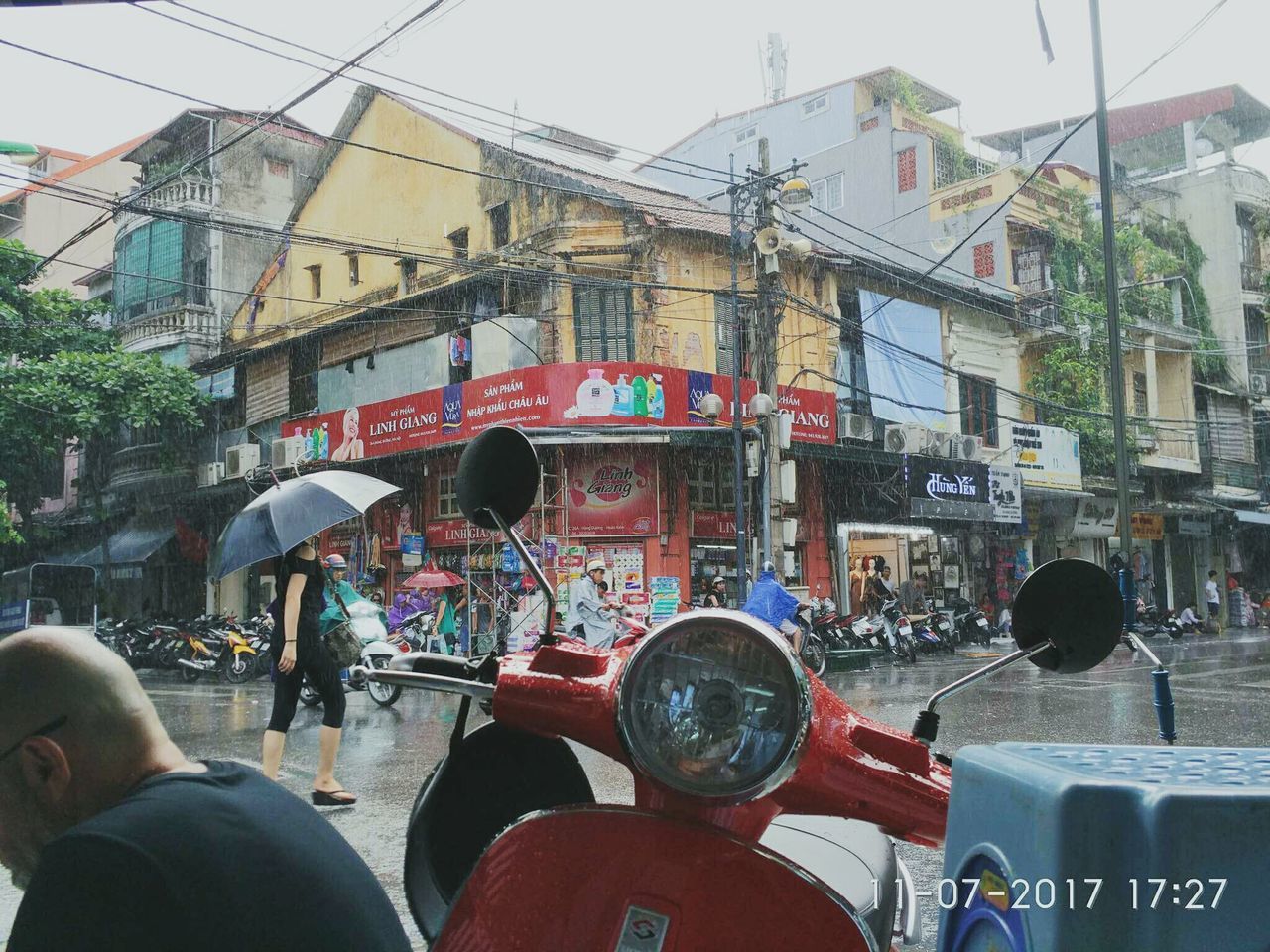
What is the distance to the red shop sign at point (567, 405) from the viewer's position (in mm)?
17109

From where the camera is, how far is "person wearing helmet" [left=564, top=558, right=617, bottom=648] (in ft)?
43.5

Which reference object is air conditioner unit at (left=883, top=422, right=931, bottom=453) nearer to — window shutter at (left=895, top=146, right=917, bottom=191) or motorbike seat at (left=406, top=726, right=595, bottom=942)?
window shutter at (left=895, top=146, right=917, bottom=191)

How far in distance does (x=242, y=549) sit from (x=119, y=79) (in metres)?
7.09

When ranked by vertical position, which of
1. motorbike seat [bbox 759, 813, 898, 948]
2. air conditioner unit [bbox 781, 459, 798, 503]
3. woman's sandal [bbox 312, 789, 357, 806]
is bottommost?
woman's sandal [bbox 312, 789, 357, 806]

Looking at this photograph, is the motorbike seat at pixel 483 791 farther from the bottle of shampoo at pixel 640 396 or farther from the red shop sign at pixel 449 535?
the red shop sign at pixel 449 535

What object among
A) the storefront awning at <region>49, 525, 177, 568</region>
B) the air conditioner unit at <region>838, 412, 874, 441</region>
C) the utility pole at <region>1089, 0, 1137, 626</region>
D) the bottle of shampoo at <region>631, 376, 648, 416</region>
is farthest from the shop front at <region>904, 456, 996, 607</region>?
the storefront awning at <region>49, 525, 177, 568</region>

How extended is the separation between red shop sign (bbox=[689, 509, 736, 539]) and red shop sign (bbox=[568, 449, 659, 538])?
80 cm

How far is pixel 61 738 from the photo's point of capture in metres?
1.25

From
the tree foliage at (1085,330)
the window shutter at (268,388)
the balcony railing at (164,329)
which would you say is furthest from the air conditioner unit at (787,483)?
the balcony railing at (164,329)

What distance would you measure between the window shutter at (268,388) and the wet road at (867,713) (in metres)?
9.68

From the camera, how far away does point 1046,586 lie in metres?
1.70

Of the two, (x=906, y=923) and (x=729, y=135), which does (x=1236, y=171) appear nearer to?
(x=729, y=135)

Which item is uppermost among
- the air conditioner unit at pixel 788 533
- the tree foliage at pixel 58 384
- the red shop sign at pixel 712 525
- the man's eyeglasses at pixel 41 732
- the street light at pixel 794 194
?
the street light at pixel 794 194

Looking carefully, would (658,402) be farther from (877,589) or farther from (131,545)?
(131,545)
